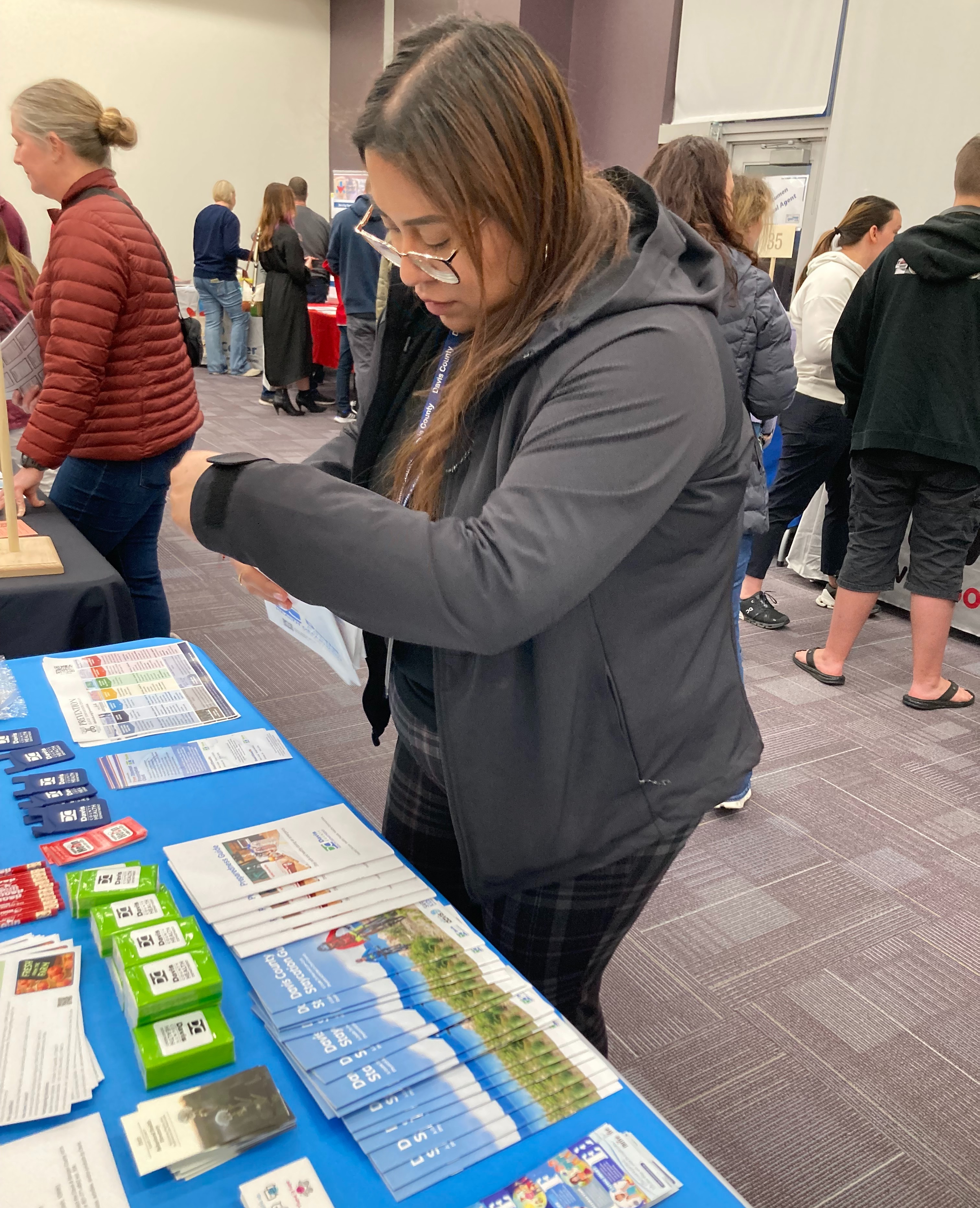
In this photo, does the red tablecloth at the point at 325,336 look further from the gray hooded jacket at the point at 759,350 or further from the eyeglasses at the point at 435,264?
the eyeglasses at the point at 435,264

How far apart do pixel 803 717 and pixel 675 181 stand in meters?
1.60

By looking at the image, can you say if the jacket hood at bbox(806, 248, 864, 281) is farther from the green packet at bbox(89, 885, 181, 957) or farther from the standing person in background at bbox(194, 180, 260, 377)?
the standing person in background at bbox(194, 180, 260, 377)

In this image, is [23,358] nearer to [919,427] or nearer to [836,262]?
[919,427]

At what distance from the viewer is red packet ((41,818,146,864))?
0.91 m

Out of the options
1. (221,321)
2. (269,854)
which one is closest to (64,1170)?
(269,854)

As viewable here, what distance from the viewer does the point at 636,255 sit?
2.50 ft

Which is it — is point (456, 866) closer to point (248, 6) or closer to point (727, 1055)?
point (727, 1055)

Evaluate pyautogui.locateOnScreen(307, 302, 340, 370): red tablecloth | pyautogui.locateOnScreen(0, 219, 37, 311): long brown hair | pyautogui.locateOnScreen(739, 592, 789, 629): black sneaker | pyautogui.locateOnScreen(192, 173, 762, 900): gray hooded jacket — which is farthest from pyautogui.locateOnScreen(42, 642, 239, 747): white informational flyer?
pyautogui.locateOnScreen(307, 302, 340, 370): red tablecloth

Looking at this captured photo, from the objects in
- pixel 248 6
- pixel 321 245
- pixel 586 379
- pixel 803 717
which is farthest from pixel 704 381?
pixel 248 6

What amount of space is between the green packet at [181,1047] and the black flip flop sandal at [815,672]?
8.84ft

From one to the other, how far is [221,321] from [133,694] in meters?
7.56

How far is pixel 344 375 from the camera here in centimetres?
648

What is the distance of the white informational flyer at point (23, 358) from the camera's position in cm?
180

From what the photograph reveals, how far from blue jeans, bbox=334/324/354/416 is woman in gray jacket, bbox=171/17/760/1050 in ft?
18.4
